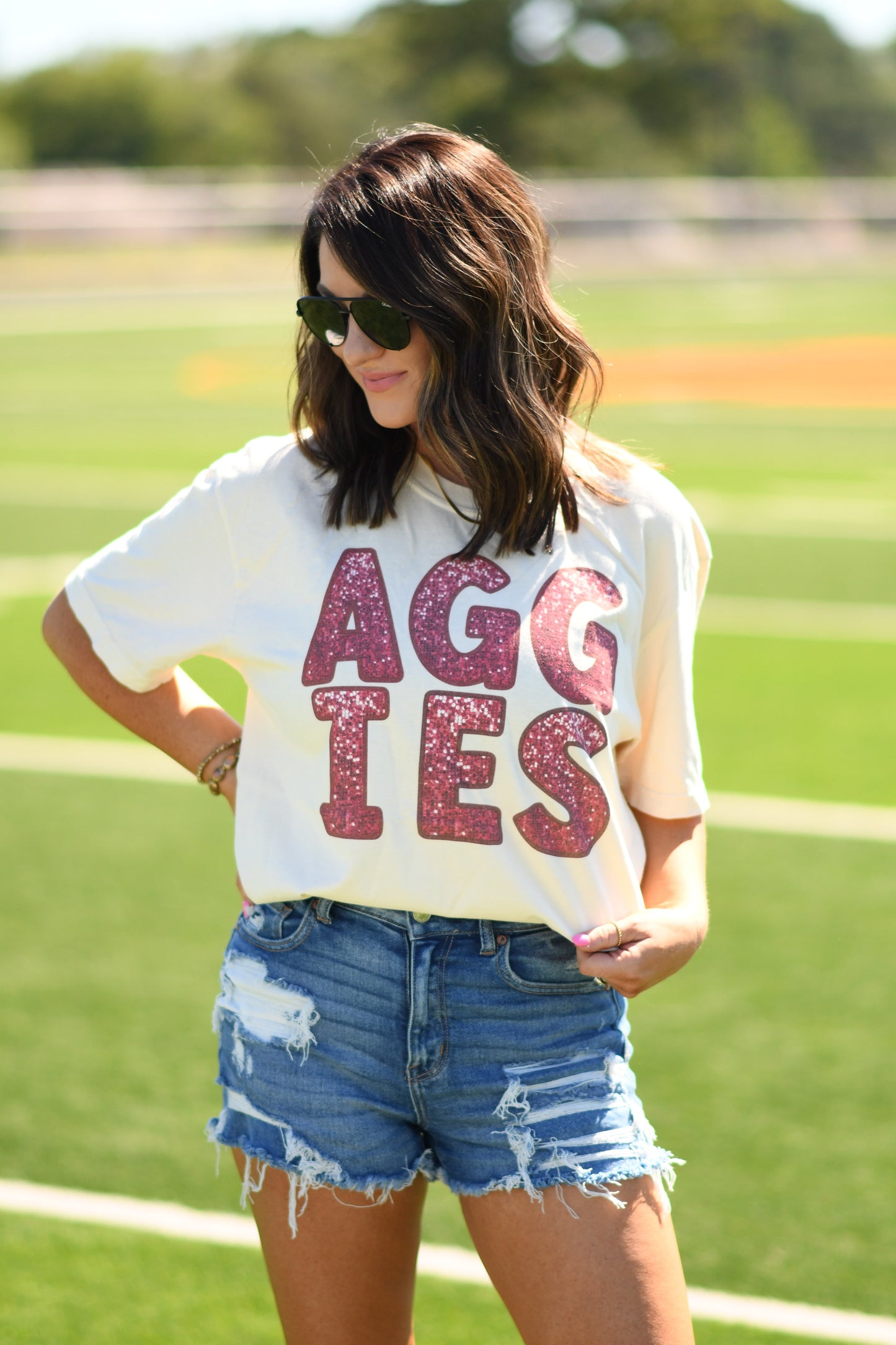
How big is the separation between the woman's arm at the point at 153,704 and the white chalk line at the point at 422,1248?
1.50m

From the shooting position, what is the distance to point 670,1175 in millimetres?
2268

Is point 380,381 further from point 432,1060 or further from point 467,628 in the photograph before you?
point 432,1060

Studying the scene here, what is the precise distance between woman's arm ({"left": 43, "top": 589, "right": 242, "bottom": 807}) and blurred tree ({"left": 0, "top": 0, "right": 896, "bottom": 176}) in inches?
2840

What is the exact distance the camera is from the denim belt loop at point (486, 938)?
7.27 feet

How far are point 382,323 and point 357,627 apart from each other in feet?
1.32

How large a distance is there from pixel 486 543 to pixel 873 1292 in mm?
2106

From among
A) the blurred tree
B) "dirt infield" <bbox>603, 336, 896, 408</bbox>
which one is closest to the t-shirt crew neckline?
"dirt infield" <bbox>603, 336, 896, 408</bbox>

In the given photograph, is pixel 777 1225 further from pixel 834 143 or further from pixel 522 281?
pixel 834 143

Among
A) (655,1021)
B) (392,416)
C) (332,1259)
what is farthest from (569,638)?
(655,1021)

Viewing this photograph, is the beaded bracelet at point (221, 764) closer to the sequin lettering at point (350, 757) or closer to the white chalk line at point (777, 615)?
the sequin lettering at point (350, 757)

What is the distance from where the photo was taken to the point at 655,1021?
486 cm

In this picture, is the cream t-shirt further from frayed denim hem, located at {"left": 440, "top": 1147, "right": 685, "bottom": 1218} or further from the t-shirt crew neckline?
frayed denim hem, located at {"left": 440, "top": 1147, "right": 685, "bottom": 1218}

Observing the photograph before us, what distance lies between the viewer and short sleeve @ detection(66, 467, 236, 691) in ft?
7.64

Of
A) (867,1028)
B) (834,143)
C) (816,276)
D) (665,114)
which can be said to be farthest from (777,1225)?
(834,143)
